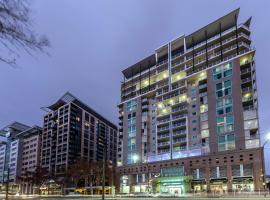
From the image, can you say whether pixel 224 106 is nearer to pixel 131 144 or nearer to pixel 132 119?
pixel 132 119

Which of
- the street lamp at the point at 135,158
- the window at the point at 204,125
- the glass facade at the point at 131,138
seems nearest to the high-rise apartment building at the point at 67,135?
the glass facade at the point at 131,138

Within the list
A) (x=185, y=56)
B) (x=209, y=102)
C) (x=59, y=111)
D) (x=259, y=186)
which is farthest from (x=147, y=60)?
(x=59, y=111)

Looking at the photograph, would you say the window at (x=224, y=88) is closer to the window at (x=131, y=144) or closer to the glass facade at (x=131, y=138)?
the glass facade at (x=131, y=138)

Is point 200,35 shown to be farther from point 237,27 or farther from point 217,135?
point 217,135

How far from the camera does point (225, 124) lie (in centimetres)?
9912

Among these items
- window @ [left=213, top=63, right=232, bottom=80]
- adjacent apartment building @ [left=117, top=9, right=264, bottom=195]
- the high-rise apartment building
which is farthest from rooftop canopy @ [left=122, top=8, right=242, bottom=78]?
the high-rise apartment building

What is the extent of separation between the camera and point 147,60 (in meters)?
135

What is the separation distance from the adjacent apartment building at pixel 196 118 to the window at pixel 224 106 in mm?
301

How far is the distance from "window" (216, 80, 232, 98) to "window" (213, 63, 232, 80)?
7.98ft

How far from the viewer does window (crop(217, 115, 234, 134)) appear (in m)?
97.7

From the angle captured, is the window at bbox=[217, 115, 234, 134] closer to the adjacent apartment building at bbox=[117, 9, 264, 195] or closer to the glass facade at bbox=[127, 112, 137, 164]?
the adjacent apartment building at bbox=[117, 9, 264, 195]

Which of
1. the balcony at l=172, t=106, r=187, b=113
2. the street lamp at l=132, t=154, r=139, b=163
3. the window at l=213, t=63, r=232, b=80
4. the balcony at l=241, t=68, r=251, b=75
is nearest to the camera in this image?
the balcony at l=241, t=68, r=251, b=75

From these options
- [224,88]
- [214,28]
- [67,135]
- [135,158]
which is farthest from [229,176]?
[67,135]

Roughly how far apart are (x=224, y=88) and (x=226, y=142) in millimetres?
16639
